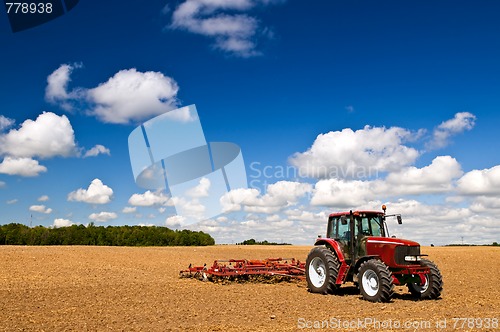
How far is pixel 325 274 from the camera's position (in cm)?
1574

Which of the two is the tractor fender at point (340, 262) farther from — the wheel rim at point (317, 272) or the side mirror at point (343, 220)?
the side mirror at point (343, 220)

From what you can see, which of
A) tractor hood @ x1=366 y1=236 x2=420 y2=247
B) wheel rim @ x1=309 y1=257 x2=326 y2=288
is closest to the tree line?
wheel rim @ x1=309 y1=257 x2=326 y2=288

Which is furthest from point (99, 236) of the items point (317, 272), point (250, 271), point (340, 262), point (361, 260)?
point (361, 260)

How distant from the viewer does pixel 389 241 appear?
48.8 ft

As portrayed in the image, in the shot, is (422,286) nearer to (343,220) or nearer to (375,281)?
(375,281)

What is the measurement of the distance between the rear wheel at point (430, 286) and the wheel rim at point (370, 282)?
1750 mm

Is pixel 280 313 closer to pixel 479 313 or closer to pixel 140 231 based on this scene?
pixel 479 313

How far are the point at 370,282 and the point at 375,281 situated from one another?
0.80ft

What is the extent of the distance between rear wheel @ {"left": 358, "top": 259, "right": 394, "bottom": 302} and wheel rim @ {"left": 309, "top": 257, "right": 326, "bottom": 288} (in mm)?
2095

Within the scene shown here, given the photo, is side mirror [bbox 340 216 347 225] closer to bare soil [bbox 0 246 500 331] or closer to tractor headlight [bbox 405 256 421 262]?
tractor headlight [bbox 405 256 421 262]

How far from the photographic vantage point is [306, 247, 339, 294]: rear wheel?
1542 centimetres

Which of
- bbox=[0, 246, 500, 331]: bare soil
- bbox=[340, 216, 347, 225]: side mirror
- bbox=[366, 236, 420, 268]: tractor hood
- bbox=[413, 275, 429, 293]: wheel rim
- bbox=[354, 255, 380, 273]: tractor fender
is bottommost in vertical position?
bbox=[0, 246, 500, 331]: bare soil

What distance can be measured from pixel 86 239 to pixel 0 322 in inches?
2798

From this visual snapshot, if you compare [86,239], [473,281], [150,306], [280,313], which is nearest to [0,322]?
[150,306]
